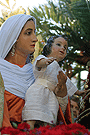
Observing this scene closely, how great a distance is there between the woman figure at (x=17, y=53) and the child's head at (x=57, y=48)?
0.21 metres

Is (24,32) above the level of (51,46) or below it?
above

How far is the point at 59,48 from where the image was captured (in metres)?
1.98

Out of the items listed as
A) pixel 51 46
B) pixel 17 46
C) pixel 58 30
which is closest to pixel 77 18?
pixel 58 30

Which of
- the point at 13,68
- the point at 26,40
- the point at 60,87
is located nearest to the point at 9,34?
the point at 26,40

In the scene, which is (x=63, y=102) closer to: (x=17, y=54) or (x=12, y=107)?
(x=12, y=107)

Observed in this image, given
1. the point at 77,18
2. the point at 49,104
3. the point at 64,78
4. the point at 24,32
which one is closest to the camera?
the point at 49,104

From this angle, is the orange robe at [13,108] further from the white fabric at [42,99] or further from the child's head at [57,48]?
the child's head at [57,48]

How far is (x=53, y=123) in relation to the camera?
1.51 m

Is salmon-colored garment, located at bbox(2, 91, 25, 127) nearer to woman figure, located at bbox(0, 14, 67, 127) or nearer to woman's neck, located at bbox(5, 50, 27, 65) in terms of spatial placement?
woman figure, located at bbox(0, 14, 67, 127)

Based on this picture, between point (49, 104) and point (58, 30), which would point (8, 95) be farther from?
point (58, 30)

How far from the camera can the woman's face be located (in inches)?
72.2

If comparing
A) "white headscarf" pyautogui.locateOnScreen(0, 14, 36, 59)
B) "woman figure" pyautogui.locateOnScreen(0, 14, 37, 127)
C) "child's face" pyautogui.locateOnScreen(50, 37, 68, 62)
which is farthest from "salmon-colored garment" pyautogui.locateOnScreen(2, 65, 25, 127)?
"child's face" pyautogui.locateOnScreen(50, 37, 68, 62)

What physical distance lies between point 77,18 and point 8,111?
2850mm

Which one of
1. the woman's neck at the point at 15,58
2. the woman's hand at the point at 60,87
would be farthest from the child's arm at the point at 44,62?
the woman's neck at the point at 15,58
